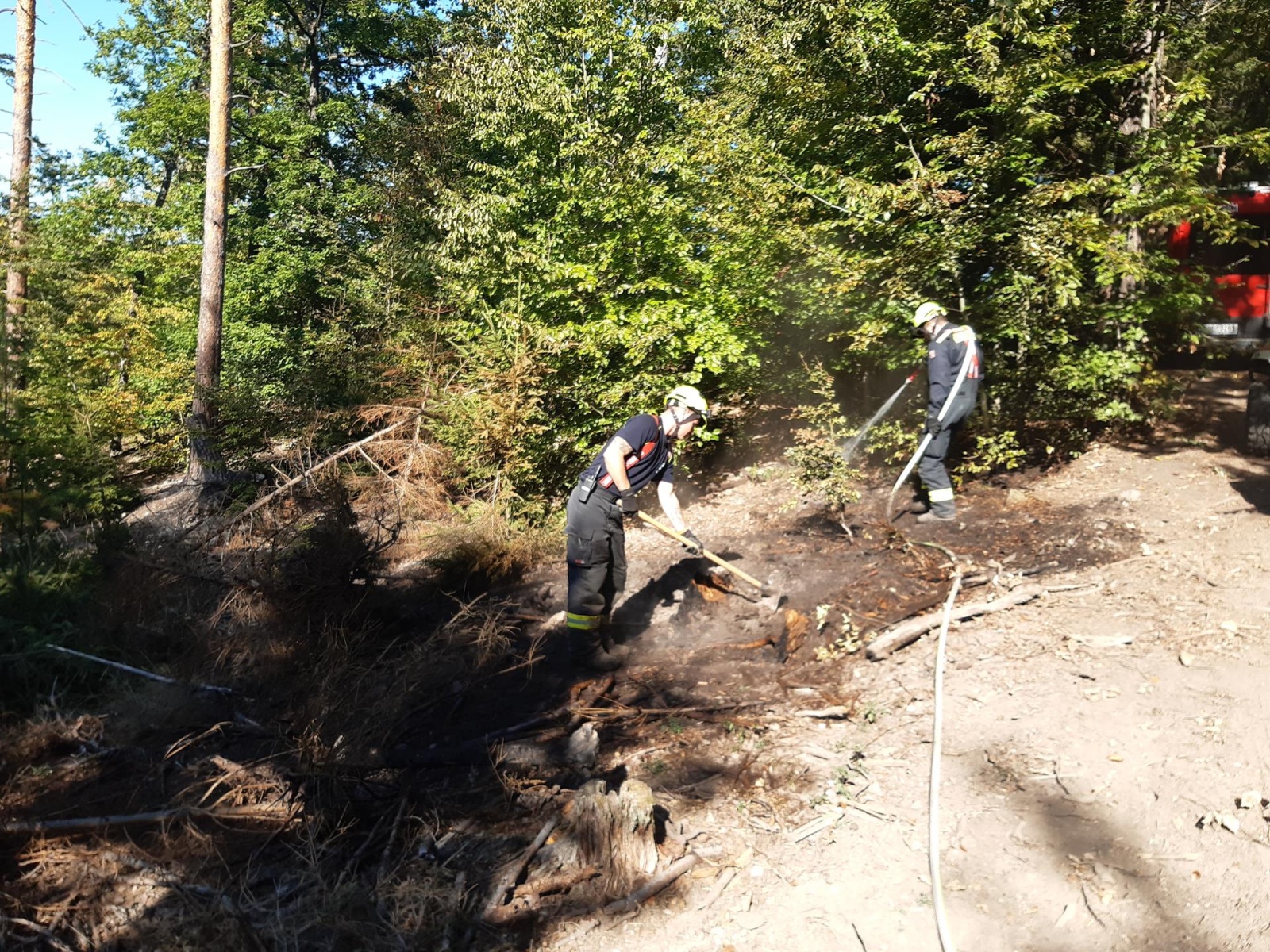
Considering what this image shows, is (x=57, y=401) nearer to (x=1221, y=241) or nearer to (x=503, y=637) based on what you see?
(x=503, y=637)

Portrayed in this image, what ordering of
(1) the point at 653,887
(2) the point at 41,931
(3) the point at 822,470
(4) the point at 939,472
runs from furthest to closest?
(3) the point at 822,470, (4) the point at 939,472, (2) the point at 41,931, (1) the point at 653,887

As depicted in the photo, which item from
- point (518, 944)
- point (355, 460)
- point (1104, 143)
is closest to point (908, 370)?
point (1104, 143)

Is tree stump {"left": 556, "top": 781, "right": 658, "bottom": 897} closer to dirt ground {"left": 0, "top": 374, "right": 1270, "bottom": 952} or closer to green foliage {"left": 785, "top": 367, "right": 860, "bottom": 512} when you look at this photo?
dirt ground {"left": 0, "top": 374, "right": 1270, "bottom": 952}

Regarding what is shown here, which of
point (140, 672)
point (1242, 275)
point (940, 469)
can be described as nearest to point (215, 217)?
point (140, 672)

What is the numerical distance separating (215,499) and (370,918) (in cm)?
746

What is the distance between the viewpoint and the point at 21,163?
47.3 feet

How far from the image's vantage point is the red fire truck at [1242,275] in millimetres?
9297

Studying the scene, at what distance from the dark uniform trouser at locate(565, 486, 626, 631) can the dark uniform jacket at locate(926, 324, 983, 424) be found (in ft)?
9.99

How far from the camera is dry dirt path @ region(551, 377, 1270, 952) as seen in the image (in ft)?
11.4

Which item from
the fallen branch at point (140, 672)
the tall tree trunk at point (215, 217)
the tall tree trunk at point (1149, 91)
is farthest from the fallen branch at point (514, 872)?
the tall tree trunk at point (215, 217)

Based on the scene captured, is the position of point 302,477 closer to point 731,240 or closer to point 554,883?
point 731,240

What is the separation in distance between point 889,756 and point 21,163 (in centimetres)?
1635

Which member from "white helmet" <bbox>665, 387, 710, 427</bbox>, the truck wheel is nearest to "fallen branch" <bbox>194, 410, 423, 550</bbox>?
"white helmet" <bbox>665, 387, 710, 427</bbox>

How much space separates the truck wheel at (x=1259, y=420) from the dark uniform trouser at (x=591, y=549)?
5798mm
